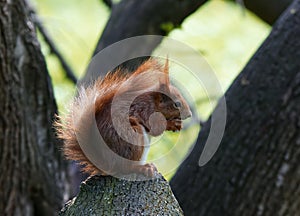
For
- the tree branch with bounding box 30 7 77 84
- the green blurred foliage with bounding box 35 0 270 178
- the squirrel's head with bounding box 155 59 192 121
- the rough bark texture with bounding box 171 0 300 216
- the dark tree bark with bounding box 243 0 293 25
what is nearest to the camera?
the squirrel's head with bounding box 155 59 192 121

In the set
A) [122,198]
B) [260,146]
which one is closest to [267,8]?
[260,146]

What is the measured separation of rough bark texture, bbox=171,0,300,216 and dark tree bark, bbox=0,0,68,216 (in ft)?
2.07

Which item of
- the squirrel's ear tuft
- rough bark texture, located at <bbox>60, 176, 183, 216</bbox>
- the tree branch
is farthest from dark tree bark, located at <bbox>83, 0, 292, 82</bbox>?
rough bark texture, located at <bbox>60, 176, 183, 216</bbox>

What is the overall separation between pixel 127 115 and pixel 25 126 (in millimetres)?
1107

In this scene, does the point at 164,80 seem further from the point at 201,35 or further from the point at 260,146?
the point at 201,35

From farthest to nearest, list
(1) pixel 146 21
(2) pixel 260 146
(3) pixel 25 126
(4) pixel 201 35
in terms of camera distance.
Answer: (4) pixel 201 35 < (1) pixel 146 21 < (3) pixel 25 126 < (2) pixel 260 146

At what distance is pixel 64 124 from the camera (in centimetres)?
213

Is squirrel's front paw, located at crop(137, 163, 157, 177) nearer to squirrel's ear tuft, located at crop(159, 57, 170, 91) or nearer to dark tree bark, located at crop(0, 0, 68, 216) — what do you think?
squirrel's ear tuft, located at crop(159, 57, 170, 91)

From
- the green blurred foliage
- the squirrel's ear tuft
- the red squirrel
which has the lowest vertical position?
the green blurred foliage

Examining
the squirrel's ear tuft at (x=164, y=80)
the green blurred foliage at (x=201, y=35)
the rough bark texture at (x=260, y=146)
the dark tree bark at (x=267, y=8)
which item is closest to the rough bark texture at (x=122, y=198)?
the squirrel's ear tuft at (x=164, y=80)

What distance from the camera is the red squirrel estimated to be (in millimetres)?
2020

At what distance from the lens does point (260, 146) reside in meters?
2.77

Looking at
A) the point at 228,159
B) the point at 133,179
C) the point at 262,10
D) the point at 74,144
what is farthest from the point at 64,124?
the point at 262,10

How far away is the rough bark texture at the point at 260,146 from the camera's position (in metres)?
2.72
